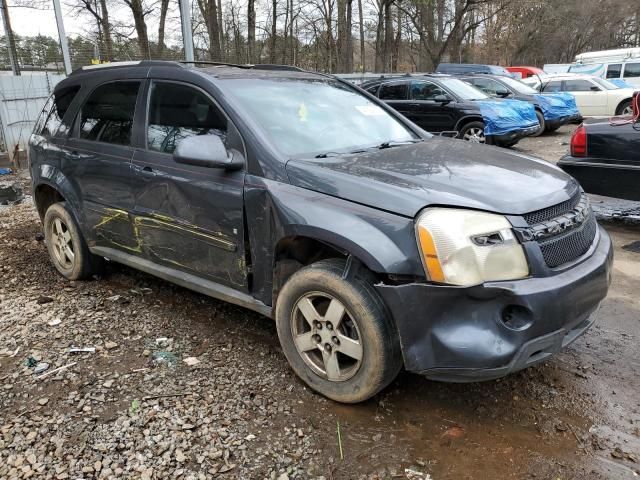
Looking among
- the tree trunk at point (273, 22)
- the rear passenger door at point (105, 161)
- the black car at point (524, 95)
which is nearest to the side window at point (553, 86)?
the black car at point (524, 95)

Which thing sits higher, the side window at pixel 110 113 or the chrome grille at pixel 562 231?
the side window at pixel 110 113

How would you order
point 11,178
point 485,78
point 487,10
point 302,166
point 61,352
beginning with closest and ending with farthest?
point 302,166, point 61,352, point 11,178, point 485,78, point 487,10

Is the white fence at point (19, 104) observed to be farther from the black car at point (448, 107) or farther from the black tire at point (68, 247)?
the black car at point (448, 107)

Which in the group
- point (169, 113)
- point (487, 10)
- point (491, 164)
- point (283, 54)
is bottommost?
point (491, 164)

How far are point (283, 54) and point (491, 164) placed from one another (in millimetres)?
18792

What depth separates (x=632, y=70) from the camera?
2109 centimetres

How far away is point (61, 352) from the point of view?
3.50 m

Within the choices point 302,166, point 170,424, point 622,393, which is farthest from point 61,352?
point 622,393

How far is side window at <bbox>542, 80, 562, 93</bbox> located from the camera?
1748 centimetres

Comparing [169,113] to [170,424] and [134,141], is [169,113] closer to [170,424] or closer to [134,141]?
[134,141]

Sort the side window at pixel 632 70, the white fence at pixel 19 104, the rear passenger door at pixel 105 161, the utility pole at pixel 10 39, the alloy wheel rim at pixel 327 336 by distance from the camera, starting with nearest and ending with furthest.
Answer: the alloy wheel rim at pixel 327 336 → the rear passenger door at pixel 105 161 → the utility pole at pixel 10 39 → the white fence at pixel 19 104 → the side window at pixel 632 70

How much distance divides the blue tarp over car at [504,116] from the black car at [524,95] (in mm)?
1385

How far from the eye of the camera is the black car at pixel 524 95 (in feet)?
43.8

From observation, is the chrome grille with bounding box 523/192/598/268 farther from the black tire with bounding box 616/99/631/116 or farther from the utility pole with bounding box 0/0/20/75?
the black tire with bounding box 616/99/631/116
